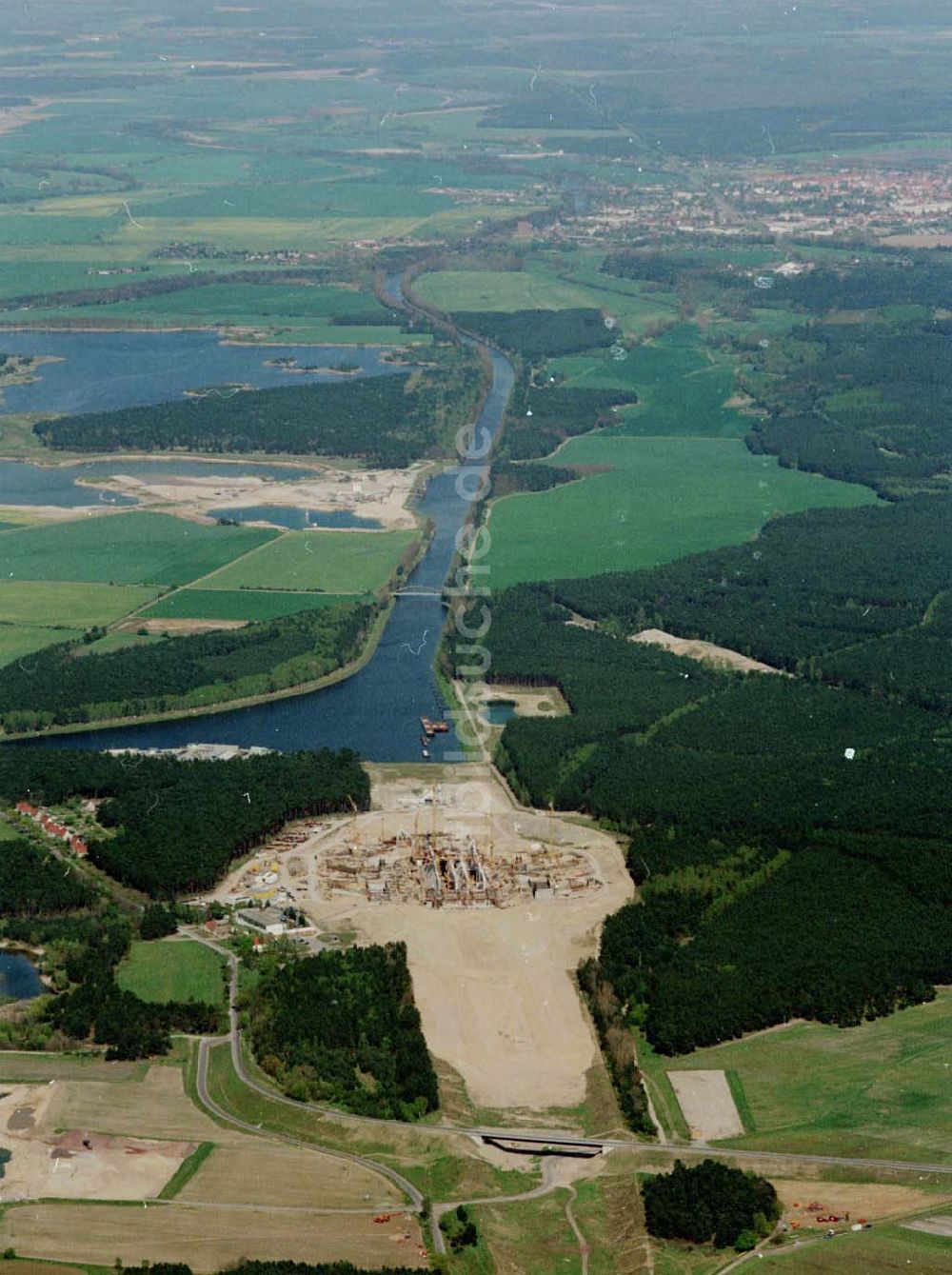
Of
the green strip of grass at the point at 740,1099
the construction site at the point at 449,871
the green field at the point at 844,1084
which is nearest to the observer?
the green field at the point at 844,1084

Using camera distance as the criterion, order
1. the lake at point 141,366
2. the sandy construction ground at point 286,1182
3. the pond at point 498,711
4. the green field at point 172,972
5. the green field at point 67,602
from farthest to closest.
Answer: the lake at point 141,366, the green field at point 67,602, the pond at point 498,711, the green field at point 172,972, the sandy construction ground at point 286,1182

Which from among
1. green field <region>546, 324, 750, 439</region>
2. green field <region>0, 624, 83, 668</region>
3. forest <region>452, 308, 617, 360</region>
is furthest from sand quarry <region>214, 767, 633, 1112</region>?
forest <region>452, 308, 617, 360</region>

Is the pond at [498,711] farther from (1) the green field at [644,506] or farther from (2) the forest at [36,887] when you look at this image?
(2) the forest at [36,887]

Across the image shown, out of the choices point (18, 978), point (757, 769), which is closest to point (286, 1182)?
point (18, 978)

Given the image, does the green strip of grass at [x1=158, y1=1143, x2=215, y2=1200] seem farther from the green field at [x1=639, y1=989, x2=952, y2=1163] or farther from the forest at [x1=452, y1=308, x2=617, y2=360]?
the forest at [x1=452, y1=308, x2=617, y2=360]

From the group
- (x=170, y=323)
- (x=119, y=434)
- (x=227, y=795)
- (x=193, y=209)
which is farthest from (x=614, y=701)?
(x=193, y=209)

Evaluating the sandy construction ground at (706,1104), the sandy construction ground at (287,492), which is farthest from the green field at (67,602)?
the sandy construction ground at (706,1104)
